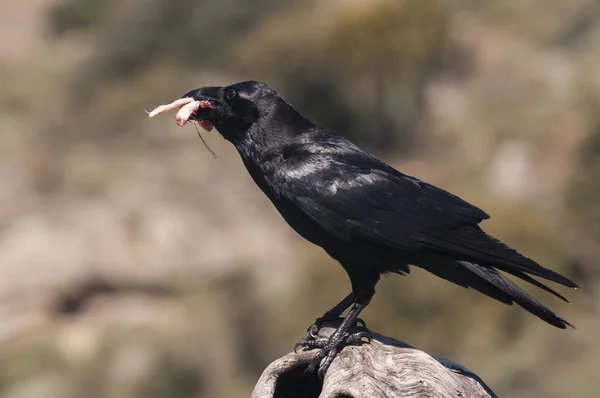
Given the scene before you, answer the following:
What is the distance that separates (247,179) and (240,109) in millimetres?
15260

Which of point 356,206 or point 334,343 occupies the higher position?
point 356,206

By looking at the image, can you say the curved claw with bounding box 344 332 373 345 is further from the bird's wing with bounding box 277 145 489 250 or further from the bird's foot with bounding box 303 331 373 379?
the bird's wing with bounding box 277 145 489 250

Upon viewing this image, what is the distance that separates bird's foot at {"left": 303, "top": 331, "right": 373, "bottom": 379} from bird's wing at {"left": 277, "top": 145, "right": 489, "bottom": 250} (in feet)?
2.17

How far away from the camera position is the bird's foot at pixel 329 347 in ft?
21.9

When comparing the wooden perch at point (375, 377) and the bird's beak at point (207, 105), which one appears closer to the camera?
the wooden perch at point (375, 377)

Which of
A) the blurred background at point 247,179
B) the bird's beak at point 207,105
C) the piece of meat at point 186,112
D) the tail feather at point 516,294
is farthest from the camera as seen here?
the blurred background at point 247,179

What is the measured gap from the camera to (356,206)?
7.21 m

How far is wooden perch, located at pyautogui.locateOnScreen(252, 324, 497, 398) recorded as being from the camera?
20.4 feet

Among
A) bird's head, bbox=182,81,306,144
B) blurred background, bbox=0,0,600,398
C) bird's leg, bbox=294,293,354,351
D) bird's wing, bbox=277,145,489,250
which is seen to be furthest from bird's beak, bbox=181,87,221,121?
blurred background, bbox=0,0,600,398

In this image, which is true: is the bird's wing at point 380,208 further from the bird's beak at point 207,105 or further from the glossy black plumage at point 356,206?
the bird's beak at point 207,105

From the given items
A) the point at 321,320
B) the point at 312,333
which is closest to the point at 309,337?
the point at 312,333

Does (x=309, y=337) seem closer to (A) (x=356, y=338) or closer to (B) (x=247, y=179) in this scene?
(A) (x=356, y=338)

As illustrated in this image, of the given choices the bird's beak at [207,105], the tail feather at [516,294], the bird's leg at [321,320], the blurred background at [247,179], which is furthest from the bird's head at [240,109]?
the blurred background at [247,179]

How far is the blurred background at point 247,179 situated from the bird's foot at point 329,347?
712 cm
